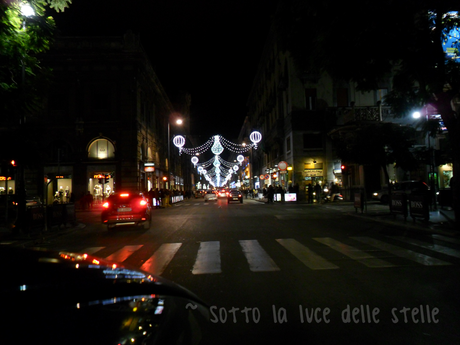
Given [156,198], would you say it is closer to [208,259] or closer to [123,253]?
[123,253]

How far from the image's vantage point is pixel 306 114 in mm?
36812

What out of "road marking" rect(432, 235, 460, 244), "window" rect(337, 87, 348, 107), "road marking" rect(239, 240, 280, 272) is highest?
"window" rect(337, 87, 348, 107)

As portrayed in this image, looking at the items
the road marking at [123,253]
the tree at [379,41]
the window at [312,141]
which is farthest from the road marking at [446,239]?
the window at [312,141]

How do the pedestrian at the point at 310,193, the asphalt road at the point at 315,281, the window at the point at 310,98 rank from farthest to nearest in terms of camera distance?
1. the window at the point at 310,98
2. the pedestrian at the point at 310,193
3. the asphalt road at the point at 315,281

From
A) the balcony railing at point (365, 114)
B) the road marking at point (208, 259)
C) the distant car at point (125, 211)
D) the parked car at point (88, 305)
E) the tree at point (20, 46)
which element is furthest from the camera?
the balcony railing at point (365, 114)

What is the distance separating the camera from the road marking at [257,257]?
22.6 ft

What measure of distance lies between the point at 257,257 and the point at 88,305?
6.66 m

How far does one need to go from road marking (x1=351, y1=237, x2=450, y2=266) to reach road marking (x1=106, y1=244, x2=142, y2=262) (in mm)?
6587

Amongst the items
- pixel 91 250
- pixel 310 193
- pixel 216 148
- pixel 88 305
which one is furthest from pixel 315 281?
pixel 216 148

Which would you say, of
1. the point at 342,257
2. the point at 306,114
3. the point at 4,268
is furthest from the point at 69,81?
the point at 4,268

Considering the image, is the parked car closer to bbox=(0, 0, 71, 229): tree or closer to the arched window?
bbox=(0, 0, 71, 229): tree

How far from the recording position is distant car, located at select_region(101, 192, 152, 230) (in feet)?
46.6

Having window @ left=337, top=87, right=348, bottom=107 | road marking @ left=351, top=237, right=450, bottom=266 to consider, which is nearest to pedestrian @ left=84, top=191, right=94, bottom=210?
road marking @ left=351, top=237, right=450, bottom=266

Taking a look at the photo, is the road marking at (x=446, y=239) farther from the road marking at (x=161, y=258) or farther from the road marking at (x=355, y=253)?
the road marking at (x=161, y=258)
